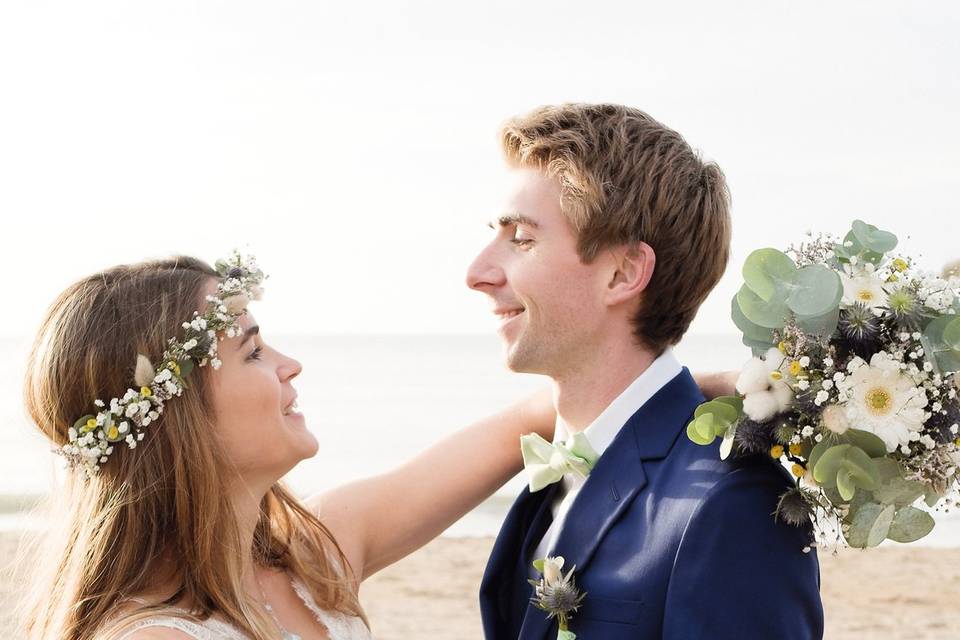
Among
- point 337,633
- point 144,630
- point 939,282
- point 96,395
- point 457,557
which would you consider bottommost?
point 457,557

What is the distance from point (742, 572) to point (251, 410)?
155 centimetres

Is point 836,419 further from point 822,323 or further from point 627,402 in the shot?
point 627,402

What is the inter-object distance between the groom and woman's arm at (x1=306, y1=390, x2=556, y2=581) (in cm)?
38

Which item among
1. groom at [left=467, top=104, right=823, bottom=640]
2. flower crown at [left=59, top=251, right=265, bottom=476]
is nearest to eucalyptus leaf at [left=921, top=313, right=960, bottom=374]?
groom at [left=467, top=104, right=823, bottom=640]

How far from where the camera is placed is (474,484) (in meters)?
4.02

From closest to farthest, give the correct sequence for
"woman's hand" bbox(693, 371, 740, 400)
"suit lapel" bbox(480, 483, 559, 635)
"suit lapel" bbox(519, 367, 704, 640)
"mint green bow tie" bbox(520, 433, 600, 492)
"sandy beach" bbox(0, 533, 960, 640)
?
"suit lapel" bbox(519, 367, 704, 640)
"mint green bow tie" bbox(520, 433, 600, 492)
"suit lapel" bbox(480, 483, 559, 635)
"woman's hand" bbox(693, 371, 740, 400)
"sandy beach" bbox(0, 533, 960, 640)

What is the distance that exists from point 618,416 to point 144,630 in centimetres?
161

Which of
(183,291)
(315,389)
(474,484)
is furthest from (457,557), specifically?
(315,389)

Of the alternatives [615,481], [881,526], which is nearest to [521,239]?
[615,481]

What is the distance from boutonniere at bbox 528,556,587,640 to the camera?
3098mm

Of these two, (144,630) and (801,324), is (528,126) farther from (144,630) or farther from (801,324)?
(144,630)

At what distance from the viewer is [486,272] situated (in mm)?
3678

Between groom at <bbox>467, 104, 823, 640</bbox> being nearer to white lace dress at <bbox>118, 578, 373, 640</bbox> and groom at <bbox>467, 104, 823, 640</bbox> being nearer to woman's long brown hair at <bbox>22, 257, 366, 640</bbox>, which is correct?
white lace dress at <bbox>118, 578, 373, 640</bbox>

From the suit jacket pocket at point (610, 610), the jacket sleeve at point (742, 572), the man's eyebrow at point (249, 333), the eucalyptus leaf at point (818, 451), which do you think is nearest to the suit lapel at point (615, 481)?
the suit jacket pocket at point (610, 610)
